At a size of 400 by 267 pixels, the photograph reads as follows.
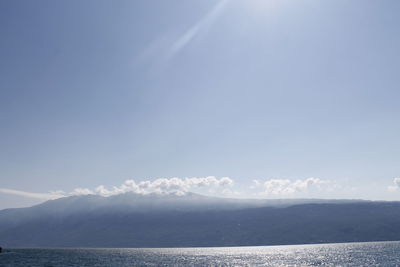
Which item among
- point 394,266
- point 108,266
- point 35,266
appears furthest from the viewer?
point 108,266

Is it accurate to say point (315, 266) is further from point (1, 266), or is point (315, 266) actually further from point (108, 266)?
point (1, 266)

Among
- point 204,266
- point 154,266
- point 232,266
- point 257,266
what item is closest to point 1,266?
point 154,266

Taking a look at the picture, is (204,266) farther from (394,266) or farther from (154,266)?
(394,266)

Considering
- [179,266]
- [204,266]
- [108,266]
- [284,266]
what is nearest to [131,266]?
[108,266]

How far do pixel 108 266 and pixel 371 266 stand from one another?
116m

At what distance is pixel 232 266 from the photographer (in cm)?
15825

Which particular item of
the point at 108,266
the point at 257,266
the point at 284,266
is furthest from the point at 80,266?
the point at 284,266

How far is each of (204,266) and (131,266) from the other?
34440 mm

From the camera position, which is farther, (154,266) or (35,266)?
(154,266)

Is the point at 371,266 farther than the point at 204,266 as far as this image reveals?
No

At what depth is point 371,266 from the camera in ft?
458

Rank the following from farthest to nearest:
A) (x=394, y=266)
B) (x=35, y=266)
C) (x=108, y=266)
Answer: (x=108, y=266), (x=35, y=266), (x=394, y=266)

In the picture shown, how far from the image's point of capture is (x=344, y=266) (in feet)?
479

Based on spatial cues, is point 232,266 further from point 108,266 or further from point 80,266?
point 80,266
